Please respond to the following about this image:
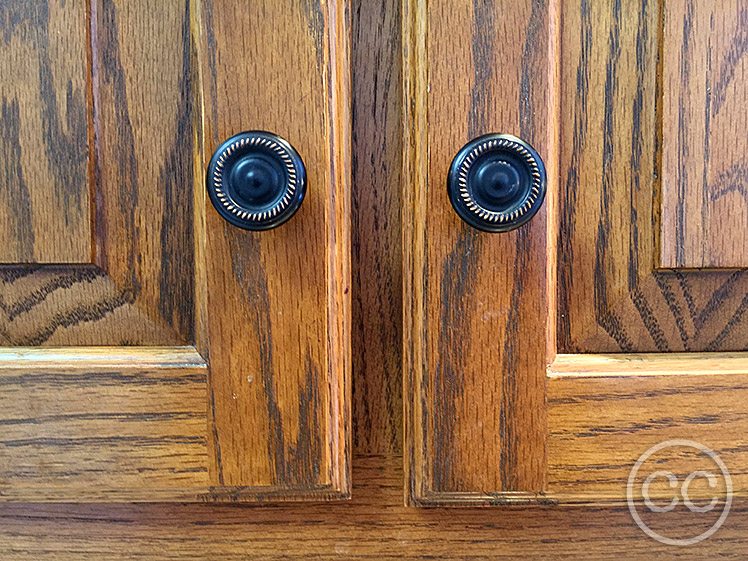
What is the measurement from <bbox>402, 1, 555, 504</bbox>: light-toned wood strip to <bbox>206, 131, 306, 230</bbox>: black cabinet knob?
2.3 inches

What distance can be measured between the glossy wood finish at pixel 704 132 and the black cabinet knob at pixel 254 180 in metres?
0.18

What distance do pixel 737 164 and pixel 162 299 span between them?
29cm

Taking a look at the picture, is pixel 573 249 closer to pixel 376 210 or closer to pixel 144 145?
pixel 376 210

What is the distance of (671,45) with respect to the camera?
26 centimetres

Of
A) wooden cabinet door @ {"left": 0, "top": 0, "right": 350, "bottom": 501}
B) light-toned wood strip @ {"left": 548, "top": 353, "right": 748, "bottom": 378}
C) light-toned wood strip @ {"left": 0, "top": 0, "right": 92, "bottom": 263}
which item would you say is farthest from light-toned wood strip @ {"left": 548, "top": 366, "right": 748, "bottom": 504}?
light-toned wood strip @ {"left": 0, "top": 0, "right": 92, "bottom": 263}

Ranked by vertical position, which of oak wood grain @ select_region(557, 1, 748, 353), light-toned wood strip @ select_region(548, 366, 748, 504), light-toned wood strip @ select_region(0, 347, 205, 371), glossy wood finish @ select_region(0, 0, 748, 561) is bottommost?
glossy wood finish @ select_region(0, 0, 748, 561)

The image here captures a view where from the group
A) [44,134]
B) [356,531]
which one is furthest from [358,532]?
[44,134]

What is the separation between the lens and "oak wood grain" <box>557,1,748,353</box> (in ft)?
0.87

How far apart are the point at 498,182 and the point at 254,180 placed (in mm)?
106

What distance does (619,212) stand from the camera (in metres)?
0.27

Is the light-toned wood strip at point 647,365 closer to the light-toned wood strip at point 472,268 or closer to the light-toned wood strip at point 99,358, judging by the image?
the light-toned wood strip at point 472,268

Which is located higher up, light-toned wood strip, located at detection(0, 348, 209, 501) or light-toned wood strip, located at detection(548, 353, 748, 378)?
light-toned wood strip, located at detection(548, 353, 748, 378)

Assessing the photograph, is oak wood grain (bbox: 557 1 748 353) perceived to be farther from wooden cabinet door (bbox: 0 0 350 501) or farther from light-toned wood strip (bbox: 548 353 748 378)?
wooden cabinet door (bbox: 0 0 350 501)

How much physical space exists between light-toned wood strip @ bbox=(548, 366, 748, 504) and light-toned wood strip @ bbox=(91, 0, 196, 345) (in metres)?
0.20
